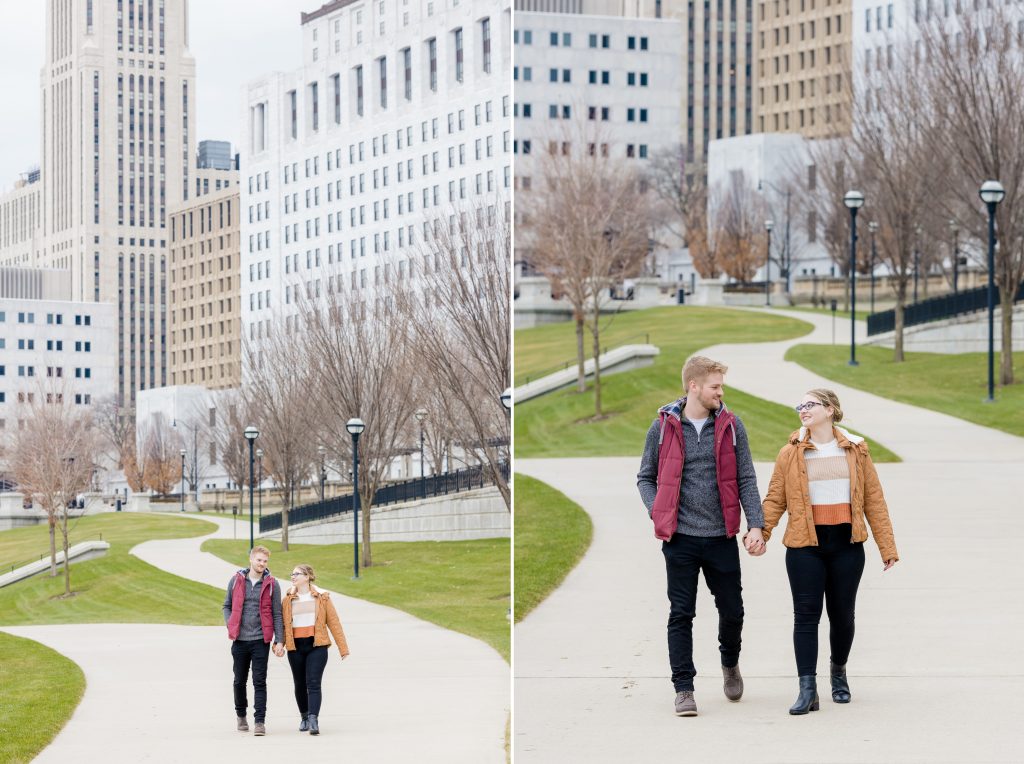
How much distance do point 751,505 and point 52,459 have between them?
14.4 m

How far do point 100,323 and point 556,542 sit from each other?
9.81 m

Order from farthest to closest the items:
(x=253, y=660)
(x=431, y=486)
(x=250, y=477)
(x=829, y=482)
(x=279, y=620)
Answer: (x=431, y=486), (x=250, y=477), (x=253, y=660), (x=279, y=620), (x=829, y=482)

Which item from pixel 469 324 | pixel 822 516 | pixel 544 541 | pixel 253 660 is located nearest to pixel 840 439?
pixel 822 516

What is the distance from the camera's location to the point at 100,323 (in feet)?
67.9

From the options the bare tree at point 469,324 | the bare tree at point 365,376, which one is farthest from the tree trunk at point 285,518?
the bare tree at point 469,324

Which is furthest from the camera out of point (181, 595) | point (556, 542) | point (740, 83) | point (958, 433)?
point (740, 83)

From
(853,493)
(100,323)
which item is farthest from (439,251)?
(853,493)

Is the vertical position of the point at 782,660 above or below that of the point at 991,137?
below

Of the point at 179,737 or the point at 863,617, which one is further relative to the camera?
the point at 179,737

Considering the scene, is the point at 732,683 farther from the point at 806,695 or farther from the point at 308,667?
the point at 308,667

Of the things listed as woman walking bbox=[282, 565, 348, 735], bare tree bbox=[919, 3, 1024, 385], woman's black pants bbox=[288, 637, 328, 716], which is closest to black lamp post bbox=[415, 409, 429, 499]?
woman's black pants bbox=[288, 637, 328, 716]

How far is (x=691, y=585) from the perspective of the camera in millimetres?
6543

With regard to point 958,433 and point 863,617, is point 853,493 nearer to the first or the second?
point 863,617

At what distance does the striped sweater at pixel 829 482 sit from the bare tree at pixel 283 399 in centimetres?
1723
